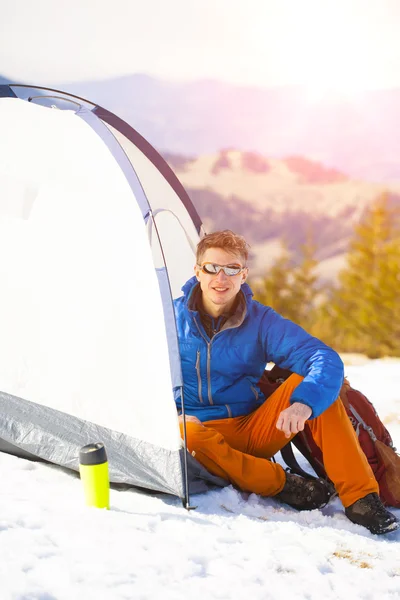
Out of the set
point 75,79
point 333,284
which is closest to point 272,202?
point 75,79

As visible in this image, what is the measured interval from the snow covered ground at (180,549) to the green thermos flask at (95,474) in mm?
43

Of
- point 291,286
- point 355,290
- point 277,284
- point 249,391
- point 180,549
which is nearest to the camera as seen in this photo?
point 180,549

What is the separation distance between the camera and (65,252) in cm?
319

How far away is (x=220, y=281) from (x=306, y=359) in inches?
20.7

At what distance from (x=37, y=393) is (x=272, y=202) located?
4019 centimetres

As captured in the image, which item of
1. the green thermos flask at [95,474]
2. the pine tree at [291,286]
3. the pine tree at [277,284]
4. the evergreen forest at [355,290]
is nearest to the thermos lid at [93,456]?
the green thermos flask at [95,474]

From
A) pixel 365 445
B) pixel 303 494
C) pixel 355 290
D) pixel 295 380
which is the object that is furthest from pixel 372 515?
pixel 355 290

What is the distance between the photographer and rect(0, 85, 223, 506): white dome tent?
2912 millimetres

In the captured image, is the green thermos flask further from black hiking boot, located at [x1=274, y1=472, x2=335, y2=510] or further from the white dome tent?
black hiking boot, located at [x1=274, y1=472, x2=335, y2=510]

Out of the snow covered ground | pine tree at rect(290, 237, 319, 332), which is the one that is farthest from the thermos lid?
pine tree at rect(290, 237, 319, 332)

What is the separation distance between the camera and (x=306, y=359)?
2.96 m

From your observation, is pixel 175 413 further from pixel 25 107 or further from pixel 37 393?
pixel 25 107

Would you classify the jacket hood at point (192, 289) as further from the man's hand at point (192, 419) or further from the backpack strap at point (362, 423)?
the backpack strap at point (362, 423)

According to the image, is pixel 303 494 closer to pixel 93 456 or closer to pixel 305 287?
pixel 93 456
